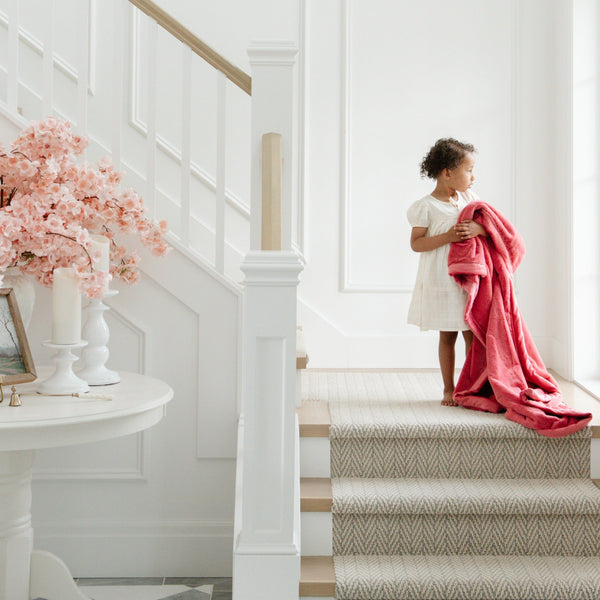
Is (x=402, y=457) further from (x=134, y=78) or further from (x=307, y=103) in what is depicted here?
(x=134, y=78)

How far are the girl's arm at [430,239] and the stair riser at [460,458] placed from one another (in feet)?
2.39

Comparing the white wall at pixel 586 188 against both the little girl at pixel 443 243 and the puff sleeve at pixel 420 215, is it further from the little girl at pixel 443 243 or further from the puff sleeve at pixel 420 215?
the puff sleeve at pixel 420 215

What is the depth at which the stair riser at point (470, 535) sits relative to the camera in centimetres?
254

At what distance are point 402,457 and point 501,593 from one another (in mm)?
564

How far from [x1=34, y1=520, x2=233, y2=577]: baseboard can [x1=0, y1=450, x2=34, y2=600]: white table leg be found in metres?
0.41

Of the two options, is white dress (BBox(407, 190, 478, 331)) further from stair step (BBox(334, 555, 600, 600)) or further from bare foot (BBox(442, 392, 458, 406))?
stair step (BBox(334, 555, 600, 600))

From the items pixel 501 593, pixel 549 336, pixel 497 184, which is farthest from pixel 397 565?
pixel 497 184

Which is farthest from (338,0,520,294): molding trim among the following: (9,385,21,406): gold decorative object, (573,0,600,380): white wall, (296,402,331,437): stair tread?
(9,385,21,406): gold decorative object

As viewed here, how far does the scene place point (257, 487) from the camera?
2.07 m

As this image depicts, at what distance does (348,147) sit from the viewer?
400 centimetres

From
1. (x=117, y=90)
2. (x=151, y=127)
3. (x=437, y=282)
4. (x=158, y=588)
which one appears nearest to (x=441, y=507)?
(x=437, y=282)

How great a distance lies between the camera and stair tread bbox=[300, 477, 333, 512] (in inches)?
98.7

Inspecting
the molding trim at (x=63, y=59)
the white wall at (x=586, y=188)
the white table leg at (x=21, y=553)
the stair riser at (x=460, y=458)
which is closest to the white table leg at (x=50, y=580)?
the white table leg at (x=21, y=553)

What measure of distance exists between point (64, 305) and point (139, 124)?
1807 mm
